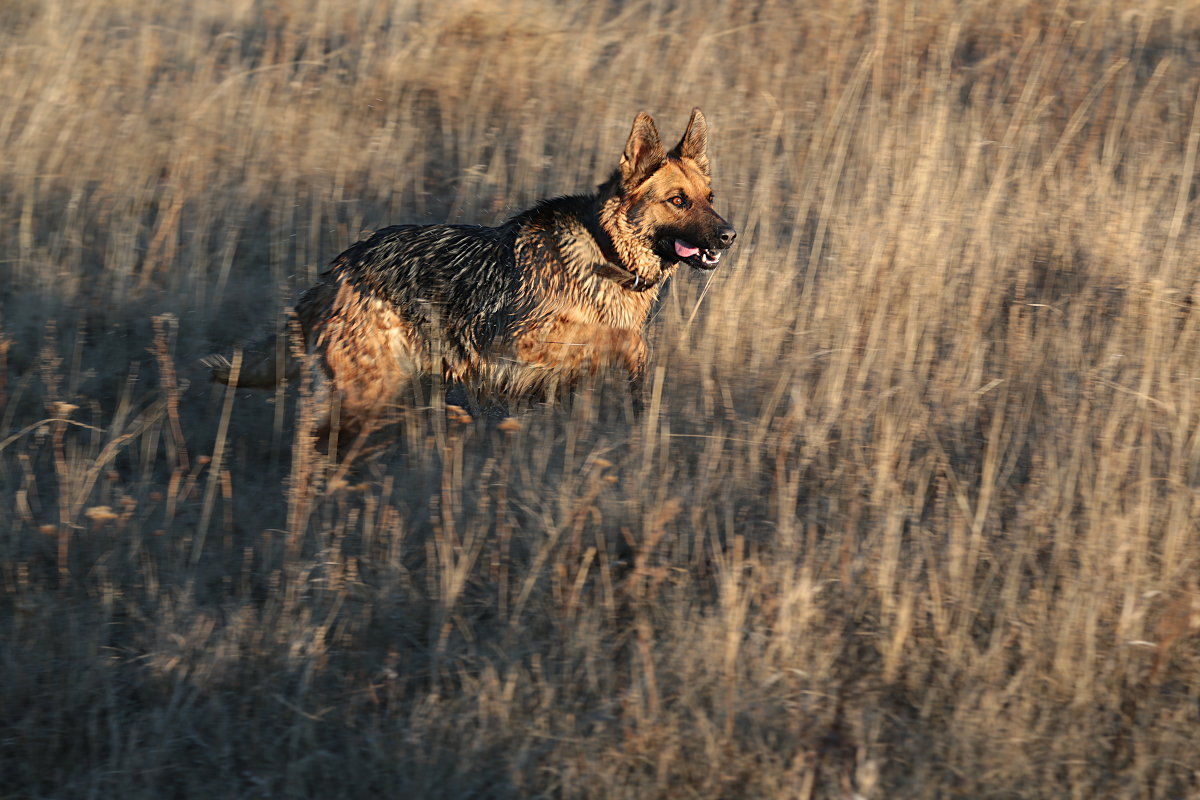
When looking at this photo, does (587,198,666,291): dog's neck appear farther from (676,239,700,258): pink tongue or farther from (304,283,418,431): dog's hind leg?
(304,283,418,431): dog's hind leg

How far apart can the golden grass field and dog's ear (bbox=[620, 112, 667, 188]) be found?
92cm

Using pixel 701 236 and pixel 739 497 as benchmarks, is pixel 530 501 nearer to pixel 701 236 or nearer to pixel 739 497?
pixel 739 497

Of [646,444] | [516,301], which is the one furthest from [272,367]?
[646,444]

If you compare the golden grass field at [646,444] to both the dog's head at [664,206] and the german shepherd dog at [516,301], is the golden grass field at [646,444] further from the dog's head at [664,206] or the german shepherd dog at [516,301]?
the dog's head at [664,206]

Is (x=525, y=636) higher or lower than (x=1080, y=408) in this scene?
lower

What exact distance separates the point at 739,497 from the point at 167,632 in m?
2.39

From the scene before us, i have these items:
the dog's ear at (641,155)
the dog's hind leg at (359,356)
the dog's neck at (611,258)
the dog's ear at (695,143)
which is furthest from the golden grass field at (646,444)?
the dog's ear at (641,155)

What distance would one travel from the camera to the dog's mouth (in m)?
5.30

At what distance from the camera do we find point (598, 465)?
15.4 ft

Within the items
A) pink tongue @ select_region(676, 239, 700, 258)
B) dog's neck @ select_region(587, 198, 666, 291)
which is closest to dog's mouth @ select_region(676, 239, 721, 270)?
pink tongue @ select_region(676, 239, 700, 258)

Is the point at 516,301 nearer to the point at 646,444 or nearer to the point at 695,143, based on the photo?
the point at 646,444

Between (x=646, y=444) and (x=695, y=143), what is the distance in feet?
5.93

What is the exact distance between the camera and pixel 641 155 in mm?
5312

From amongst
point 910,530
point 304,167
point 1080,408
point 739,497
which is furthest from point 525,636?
point 304,167
